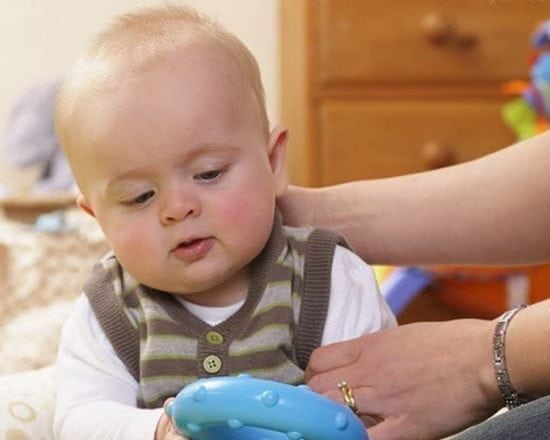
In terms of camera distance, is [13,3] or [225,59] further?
[13,3]

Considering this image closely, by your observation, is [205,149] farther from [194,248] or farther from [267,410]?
[267,410]

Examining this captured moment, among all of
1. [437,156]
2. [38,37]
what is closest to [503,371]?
[437,156]

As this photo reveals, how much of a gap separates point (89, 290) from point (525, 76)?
4.48 feet

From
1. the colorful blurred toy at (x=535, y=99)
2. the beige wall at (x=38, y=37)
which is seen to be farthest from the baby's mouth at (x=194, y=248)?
the beige wall at (x=38, y=37)

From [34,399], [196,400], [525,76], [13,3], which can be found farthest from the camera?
[13,3]

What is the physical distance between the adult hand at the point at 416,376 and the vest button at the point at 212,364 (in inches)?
3.1

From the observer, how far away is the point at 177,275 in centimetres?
98

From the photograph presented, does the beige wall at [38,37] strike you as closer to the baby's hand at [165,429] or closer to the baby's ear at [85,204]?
the baby's ear at [85,204]

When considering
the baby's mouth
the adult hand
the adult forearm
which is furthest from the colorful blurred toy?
the baby's mouth

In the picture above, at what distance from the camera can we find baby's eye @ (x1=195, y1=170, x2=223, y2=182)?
38.1 inches

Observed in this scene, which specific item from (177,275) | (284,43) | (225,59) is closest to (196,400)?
(177,275)

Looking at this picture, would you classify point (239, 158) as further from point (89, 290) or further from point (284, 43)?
point (284, 43)

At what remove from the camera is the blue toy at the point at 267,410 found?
0.75 metres

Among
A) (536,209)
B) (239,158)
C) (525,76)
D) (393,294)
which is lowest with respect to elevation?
(393,294)
